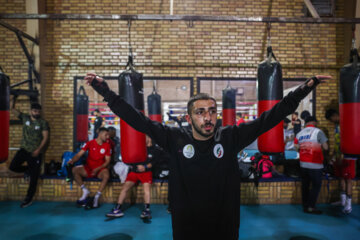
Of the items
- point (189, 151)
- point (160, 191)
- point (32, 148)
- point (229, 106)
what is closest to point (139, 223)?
point (160, 191)

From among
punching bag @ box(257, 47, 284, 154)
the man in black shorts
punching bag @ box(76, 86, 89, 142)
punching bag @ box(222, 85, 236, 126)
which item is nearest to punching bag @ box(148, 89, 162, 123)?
punching bag @ box(222, 85, 236, 126)

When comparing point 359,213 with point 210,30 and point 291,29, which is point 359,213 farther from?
point 210,30

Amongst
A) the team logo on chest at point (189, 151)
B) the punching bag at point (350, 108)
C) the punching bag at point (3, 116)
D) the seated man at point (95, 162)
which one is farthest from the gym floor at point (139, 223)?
the team logo on chest at point (189, 151)

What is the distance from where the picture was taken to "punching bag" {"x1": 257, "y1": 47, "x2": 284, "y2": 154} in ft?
10.2

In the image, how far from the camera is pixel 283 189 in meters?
5.00

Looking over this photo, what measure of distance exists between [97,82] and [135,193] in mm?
3640

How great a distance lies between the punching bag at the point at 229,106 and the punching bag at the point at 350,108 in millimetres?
2324

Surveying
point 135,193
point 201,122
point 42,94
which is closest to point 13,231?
point 135,193

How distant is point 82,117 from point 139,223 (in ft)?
9.21

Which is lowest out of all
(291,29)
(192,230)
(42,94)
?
(192,230)

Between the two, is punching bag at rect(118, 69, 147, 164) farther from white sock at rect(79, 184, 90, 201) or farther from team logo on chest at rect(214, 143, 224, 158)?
white sock at rect(79, 184, 90, 201)

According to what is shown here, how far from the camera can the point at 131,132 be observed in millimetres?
3045

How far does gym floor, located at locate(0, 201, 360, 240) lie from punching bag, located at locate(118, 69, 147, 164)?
1.31m

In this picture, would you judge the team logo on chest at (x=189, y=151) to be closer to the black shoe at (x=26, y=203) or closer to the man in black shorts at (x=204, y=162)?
the man in black shorts at (x=204, y=162)
